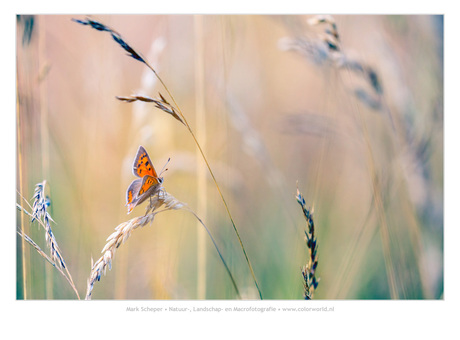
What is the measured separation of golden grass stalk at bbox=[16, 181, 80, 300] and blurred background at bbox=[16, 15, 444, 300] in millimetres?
32

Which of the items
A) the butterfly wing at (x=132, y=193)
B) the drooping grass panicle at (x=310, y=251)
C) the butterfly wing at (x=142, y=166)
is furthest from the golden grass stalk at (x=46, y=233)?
the drooping grass panicle at (x=310, y=251)

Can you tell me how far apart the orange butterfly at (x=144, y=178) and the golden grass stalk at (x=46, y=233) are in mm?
355

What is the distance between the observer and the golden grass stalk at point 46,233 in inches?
52.6

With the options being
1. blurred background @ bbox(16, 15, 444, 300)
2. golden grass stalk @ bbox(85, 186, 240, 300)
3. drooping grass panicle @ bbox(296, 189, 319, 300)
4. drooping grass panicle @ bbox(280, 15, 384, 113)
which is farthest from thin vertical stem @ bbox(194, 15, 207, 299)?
drooping grass panicle @ bbox(296, 189, 319, 300)

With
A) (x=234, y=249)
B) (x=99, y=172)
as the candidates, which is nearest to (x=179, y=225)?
(x=234, y=249)

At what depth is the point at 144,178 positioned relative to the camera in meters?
1.22

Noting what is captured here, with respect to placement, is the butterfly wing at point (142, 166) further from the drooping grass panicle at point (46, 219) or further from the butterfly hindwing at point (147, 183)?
the drooping grass panicle at point (46, 219)

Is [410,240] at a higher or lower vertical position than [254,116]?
lower

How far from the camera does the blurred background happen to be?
1403 millimetres

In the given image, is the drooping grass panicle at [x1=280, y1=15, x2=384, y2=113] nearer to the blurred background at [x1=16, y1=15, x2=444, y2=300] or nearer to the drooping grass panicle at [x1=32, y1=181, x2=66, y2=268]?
the blurred background at [x1=16, y1=15, x2=444, y2=300]

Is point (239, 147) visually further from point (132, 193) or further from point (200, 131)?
point (132, 193)
